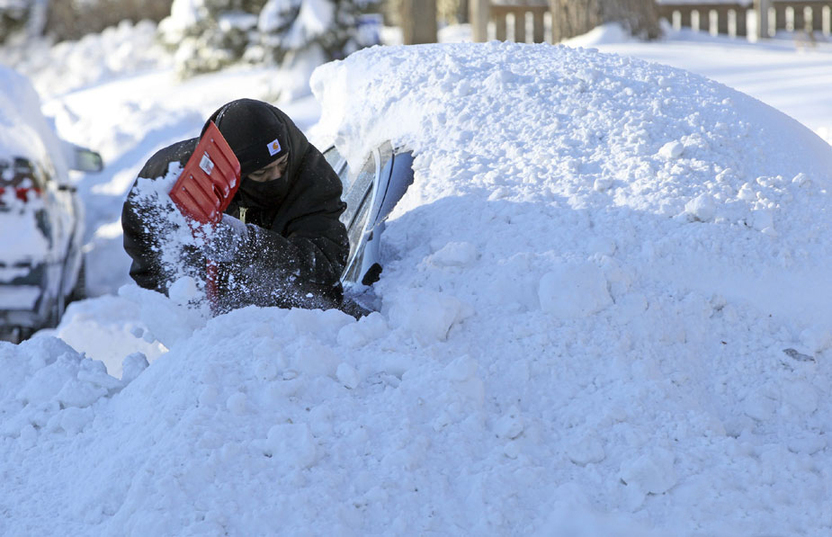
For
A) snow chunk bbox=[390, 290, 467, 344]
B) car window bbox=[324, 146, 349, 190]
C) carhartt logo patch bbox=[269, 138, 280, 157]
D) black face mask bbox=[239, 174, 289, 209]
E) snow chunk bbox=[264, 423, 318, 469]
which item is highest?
carhartt logo patch bbox=[269, 138, 280, 157]

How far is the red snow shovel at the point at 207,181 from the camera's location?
10.4ft

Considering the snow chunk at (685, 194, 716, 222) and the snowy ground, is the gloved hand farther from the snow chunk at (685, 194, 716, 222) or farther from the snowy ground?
the snow chunk at (685, 194, 716, 222)

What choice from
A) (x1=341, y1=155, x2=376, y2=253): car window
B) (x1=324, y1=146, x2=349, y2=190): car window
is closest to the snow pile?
(x1=324, y1=146, x2=349, y2=190): car window

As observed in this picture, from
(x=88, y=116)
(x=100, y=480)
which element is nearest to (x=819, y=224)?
(x=100, y=480)

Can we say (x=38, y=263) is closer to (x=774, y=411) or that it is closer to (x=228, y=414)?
(x=228, y=414)

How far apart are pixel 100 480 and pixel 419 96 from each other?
230 cm

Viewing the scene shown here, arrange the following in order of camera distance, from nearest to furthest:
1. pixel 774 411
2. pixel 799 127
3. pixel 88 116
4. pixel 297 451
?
1. pixel 297 451
2. pixel 774 411
3. pixel 799 127
4. pixel 88 116

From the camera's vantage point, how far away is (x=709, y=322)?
3.16 meters

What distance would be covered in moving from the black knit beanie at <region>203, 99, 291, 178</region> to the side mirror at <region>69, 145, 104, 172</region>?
149 inches

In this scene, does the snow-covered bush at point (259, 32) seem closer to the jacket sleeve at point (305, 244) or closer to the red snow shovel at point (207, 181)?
the jacket sleeve at point (305, 244)

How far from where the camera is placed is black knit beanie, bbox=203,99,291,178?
3.39 metres

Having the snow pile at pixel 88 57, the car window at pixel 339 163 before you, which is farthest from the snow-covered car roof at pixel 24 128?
the snow pile at pixel 88 57

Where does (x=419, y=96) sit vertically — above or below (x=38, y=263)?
above

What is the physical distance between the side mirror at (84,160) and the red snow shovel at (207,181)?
3.99m
